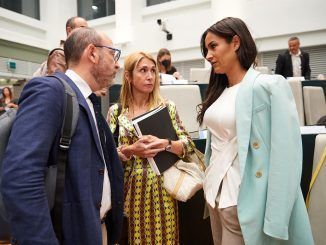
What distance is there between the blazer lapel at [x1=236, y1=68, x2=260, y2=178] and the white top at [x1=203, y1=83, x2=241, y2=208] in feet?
0.21

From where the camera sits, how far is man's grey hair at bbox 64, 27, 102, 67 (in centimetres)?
116

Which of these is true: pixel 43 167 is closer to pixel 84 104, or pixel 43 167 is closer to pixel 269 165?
pixel 84 104

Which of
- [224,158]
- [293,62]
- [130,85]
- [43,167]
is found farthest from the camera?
[293,62]

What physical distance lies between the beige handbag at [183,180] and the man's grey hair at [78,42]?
33.3 inches

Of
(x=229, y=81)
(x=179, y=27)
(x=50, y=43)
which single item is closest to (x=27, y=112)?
Answer: (x=229, y=81)

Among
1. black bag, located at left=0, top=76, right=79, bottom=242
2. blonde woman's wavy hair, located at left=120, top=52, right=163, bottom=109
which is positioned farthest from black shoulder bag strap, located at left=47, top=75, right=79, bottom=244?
blonde woman's wavy hair, located at left=120, top=52, right=163, bottom=109

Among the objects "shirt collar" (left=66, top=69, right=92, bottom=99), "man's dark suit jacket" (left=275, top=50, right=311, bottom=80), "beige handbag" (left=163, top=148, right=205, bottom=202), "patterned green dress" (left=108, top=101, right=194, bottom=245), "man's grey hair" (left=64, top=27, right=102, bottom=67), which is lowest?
"patterned green dress" (left=108, top=101, right=194, bottom=245)

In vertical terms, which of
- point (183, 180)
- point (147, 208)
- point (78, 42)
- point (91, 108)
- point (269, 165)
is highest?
point (78, 42)

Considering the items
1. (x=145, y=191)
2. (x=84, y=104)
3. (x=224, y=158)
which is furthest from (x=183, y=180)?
(x=84, y=104)

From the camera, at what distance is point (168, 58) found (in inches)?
183

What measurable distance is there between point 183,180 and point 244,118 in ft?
1.89

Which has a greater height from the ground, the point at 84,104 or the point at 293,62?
the point at 293,62

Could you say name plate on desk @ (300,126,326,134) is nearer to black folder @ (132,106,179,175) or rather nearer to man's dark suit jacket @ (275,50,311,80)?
black folder @ (132,106,179,175)

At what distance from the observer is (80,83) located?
1.16 metres
